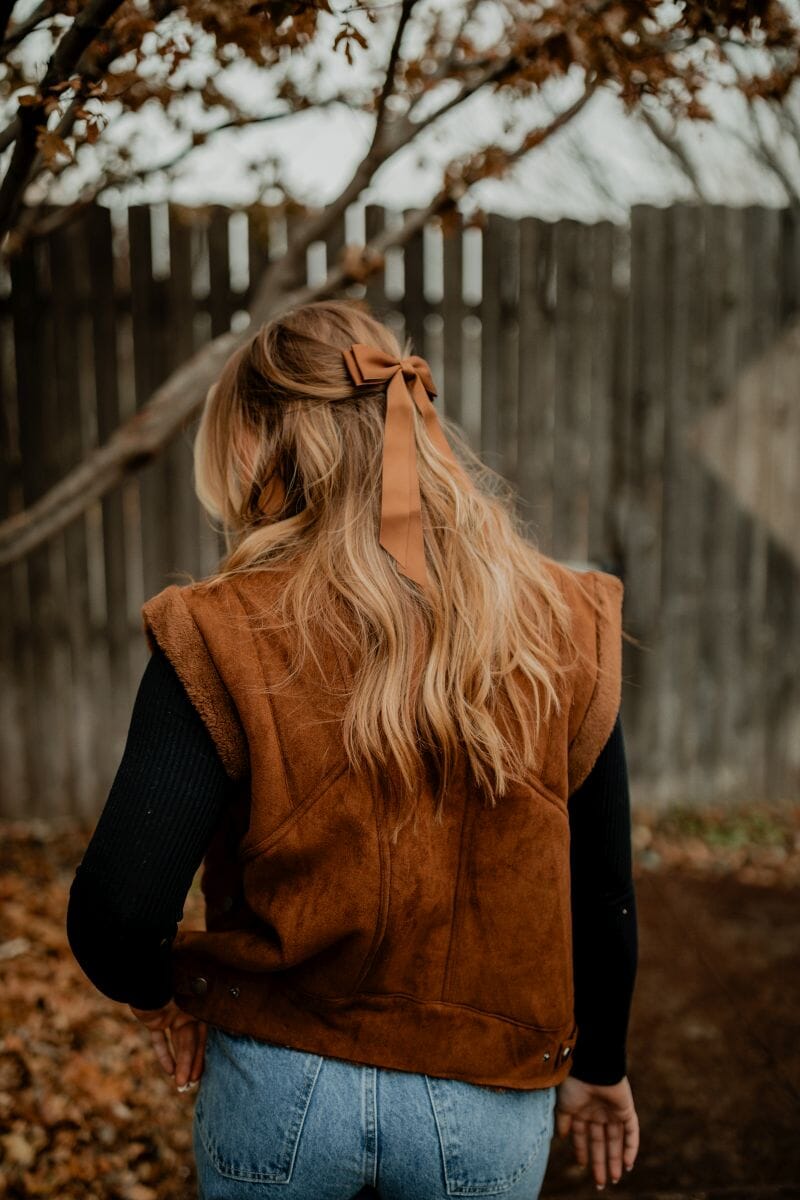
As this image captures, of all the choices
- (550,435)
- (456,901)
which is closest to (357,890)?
(456,901)

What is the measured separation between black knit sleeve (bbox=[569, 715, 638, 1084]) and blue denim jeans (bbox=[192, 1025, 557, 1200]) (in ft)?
0.96

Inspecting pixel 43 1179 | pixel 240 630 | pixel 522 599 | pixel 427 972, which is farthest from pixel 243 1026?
pixel 43 1179

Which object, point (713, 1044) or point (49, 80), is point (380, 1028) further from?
point (713, 1044)

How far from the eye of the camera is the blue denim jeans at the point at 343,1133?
3.96 feet

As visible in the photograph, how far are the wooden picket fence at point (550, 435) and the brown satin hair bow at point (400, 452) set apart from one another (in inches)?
113

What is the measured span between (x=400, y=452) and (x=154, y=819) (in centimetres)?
59

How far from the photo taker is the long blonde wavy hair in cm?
123

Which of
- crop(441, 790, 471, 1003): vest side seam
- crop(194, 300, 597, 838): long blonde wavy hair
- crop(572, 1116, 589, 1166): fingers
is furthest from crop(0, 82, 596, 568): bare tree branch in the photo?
crop(572, 1116, 589, 1166): fingers

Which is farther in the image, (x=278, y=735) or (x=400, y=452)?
(x=400, y=452)

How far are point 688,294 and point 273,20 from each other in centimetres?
295

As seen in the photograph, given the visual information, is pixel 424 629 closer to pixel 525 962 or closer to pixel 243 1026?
pixel 525 962

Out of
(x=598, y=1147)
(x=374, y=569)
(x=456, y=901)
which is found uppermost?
(x=374, y=569)

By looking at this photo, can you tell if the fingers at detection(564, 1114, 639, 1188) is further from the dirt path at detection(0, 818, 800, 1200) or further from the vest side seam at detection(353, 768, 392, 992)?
the dirt path at detection(0, 818, 800, 1200)

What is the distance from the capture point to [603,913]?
1473 mm
